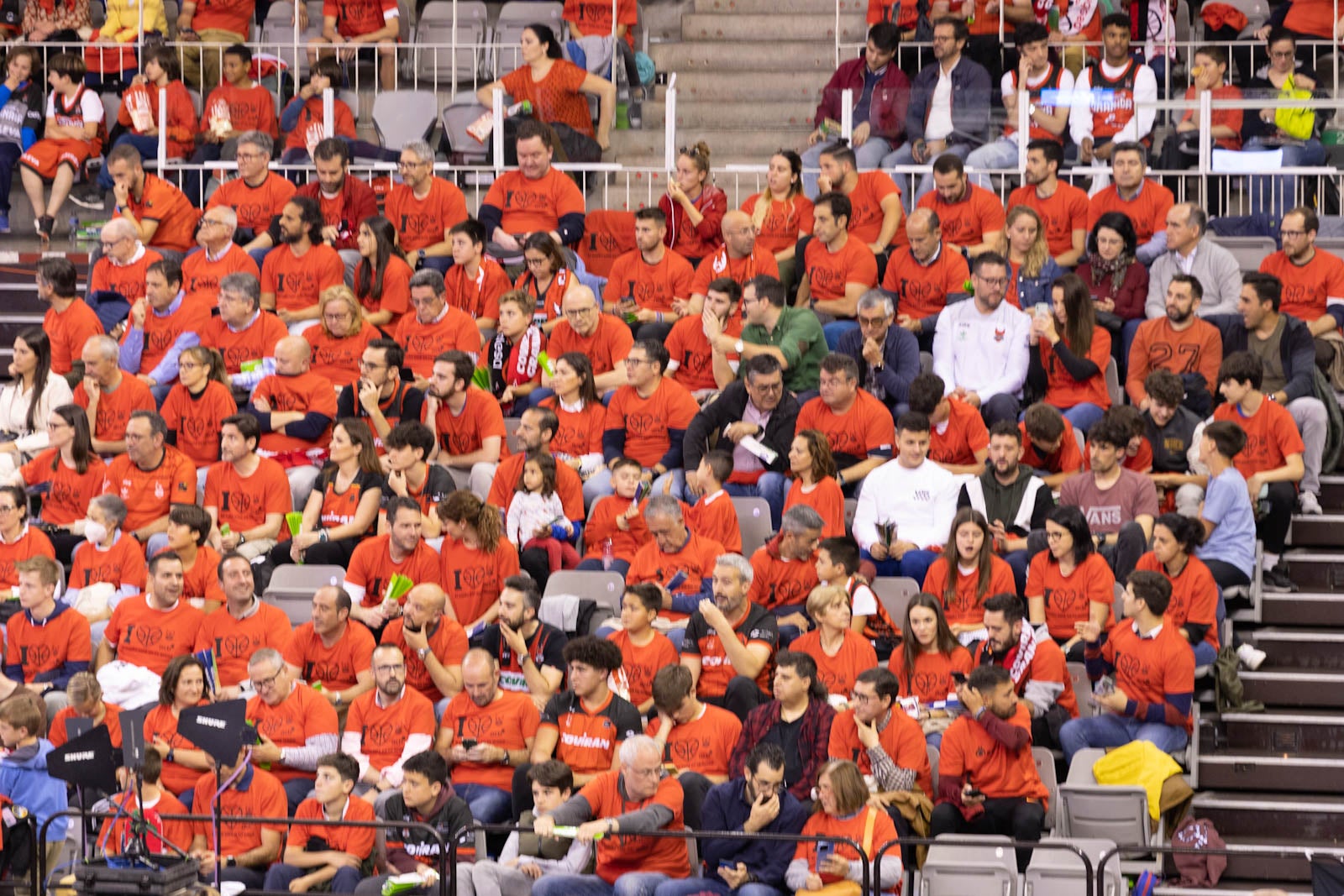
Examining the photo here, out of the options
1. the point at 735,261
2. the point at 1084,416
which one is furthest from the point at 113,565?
the point at 1084,416

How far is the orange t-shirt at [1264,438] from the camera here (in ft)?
39.1

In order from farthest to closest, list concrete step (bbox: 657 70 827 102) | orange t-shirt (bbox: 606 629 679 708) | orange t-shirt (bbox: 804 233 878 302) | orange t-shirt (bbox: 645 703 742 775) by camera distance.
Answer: concrete step (bbox: 657 70 827 102)
orange t-shirt (bbox: 804 233 878 302)
orange t-shirt (bbox: 606 629 679 708)
orange t-shirt (bbox: 645 703 742 775)

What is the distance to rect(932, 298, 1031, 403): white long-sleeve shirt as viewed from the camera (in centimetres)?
1255

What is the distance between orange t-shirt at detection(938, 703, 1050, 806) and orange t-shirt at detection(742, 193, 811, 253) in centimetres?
475

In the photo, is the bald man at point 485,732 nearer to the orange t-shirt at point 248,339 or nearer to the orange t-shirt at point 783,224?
the orange t-shirt at point 248,339

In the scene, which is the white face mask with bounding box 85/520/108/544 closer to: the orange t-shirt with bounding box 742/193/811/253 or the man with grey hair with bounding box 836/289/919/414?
the man with grey hair with bounding box 836/289/919/414

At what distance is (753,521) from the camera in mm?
11859

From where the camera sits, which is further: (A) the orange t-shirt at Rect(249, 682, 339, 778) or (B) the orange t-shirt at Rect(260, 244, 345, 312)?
(B) the orange t-shirt at Rect(260, 244, 345, 312)

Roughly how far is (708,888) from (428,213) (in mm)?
6198

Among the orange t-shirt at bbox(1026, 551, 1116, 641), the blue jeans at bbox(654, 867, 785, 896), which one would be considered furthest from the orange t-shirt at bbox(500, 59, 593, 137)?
the blue jeans at bbox(654, 867, 785, 896)

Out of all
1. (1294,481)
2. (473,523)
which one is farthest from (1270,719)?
(473,523)

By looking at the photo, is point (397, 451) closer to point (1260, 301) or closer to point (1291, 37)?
point (1260, 301)

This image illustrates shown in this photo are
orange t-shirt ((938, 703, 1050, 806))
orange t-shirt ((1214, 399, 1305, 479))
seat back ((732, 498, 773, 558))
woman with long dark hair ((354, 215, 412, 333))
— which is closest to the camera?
orange t-shirt ((938, 703, 1050, 806))

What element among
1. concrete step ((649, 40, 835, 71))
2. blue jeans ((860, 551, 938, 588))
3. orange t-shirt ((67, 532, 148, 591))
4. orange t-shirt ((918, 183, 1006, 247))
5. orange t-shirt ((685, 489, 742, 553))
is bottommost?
orange t-shirt ((67, 532, 148, 591))
